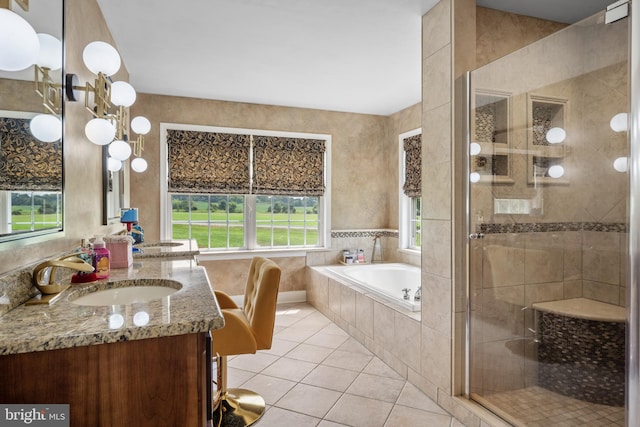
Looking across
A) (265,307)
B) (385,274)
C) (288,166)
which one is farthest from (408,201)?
(265,307)

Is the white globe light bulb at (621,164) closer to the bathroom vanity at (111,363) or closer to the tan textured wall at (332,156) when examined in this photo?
the bathroom vanity at (111,363)

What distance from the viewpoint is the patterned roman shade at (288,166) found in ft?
15.2

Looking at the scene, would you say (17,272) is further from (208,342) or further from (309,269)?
(309,269)

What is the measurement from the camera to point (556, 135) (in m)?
1.80

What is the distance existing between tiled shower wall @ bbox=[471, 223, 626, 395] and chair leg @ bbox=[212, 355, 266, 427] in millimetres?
1351

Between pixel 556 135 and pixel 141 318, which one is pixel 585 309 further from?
pixel 141 318

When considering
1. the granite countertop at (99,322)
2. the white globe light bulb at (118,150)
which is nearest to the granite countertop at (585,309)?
the granite countertop at (99,322)

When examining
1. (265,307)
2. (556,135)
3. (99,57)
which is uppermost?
(99,57)

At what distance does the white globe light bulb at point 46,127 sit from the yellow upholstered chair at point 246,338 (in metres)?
1.14

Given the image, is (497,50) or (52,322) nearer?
(52,322)

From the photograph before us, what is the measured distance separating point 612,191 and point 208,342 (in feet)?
5.52

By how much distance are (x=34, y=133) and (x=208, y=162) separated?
10.5 ft

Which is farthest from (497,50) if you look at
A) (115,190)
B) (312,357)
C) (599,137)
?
(115,190)

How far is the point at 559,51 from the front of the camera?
1791 millimetres
